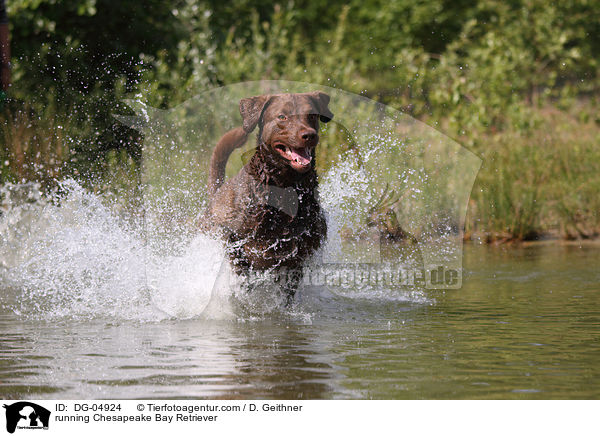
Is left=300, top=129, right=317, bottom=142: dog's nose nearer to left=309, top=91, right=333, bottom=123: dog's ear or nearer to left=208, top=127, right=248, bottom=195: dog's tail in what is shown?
left=309, top=91, right=333, bottom=123: dog's ear

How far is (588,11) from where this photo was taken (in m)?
23.1

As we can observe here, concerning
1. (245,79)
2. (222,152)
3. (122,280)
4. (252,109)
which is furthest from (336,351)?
(245,79)

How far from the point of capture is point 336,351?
5.16 meters

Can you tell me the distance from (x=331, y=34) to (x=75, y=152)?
45.2 ft

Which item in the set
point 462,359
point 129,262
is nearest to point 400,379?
point 462,359

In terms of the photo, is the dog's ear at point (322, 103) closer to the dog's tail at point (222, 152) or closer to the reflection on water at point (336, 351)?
the dog's tail at point (222, 152)

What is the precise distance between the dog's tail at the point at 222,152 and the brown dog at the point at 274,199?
0.23m

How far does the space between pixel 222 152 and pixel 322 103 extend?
0.92 meters

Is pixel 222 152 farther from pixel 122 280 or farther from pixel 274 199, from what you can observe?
pixel 122 280

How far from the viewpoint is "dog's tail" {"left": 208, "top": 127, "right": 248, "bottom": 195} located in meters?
6.89
